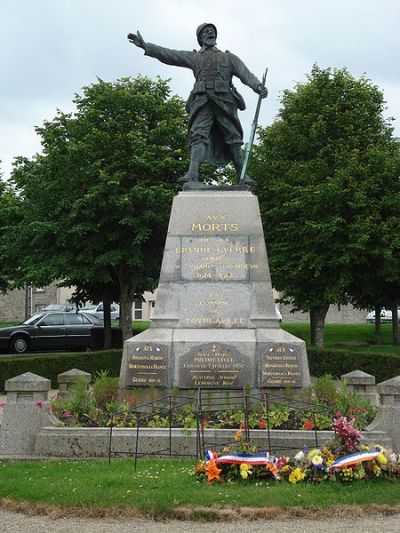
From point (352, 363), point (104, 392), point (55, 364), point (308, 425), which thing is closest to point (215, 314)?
point (104, 392)

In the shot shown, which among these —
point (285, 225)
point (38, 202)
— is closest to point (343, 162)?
point (285, 225)

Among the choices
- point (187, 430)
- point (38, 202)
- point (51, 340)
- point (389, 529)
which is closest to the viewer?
point (389, 529)

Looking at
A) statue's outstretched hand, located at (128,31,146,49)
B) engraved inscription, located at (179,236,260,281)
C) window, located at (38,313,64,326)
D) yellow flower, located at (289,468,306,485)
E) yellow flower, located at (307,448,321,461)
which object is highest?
statue's outstretched hand, located at (128,31,146,49)

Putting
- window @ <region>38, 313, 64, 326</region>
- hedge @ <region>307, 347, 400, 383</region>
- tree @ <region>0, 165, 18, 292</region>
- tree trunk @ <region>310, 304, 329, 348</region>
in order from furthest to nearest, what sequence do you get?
1. window @ <region>38, 313, 64, 326</region>
2. tree @ <region>0, 165, 18, 292</region>
3. tree trunk @ <region>310, 304, 329, 348</region>
4. hedge @ <region>307, 347, 400, 383</region>

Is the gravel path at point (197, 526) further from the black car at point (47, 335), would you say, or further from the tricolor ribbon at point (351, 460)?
the black car at point (47, 335)

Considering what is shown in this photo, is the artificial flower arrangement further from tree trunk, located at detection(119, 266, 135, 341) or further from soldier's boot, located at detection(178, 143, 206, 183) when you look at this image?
tree trunk, located at detection(119, 266, 135, 341)

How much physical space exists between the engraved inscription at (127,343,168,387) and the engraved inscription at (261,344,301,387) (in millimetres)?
1489

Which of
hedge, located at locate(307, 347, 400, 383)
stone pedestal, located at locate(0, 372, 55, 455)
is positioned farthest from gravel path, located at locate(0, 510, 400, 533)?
hedge, located at locate(307, 347, 400, 383)

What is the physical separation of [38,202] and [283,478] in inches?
808

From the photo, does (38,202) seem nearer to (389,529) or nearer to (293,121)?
(293,121)

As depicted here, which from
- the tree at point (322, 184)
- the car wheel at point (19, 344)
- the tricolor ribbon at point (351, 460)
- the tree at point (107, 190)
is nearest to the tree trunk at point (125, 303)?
the tree at point (107, 190)

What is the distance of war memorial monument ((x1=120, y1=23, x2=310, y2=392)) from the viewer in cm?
1132

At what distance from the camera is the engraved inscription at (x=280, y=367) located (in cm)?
1125

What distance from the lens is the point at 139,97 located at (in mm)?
26297
